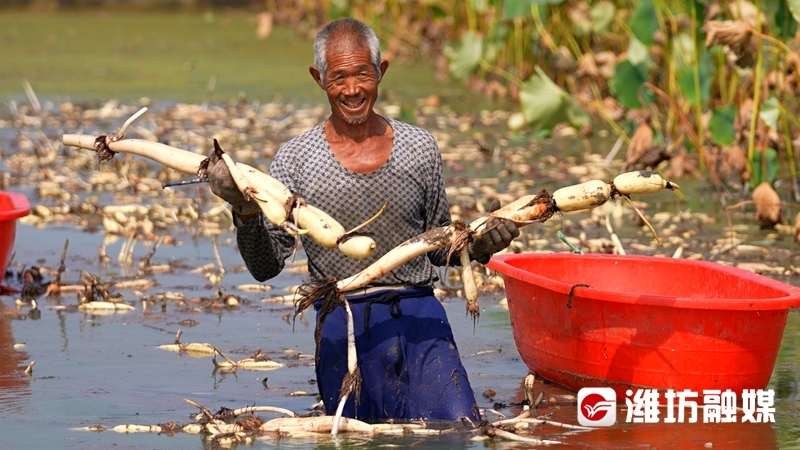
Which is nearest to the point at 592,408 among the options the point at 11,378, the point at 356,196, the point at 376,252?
the point at 376,252

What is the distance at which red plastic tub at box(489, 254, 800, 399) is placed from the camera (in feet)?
12.6

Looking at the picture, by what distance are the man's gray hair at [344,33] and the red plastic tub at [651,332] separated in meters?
0.90

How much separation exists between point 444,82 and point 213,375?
30.5 feet

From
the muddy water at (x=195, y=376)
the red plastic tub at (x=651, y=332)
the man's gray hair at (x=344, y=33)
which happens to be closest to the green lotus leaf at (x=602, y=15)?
the muddy water at (x=195, y=376)

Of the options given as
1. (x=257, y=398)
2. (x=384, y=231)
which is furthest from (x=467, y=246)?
(x=257, y=398)

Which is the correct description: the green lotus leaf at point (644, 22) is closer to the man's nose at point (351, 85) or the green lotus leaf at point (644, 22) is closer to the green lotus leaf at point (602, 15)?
the green lotus leaf at point (602, 15)

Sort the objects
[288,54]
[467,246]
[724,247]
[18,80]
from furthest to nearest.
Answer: [288,54] → [18,80] → [724,247] → [467,246]

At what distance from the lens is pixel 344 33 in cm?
375

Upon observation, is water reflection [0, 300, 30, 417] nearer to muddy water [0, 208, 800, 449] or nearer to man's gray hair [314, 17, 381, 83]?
muddy water [0, 208, 800, 449]

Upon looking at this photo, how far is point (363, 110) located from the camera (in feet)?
12.4

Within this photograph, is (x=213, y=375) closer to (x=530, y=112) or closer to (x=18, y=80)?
(x=530, y=112)

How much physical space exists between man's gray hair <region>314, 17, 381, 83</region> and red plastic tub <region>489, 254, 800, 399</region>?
0.90 metres

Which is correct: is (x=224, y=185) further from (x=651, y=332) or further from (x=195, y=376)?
(x=651, y=332)

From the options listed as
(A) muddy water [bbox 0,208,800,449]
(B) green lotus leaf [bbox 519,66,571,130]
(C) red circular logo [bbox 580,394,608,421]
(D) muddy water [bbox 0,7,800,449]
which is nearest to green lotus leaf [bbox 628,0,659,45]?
(B) green lotus leaf [bbox 519,66,571,130]
